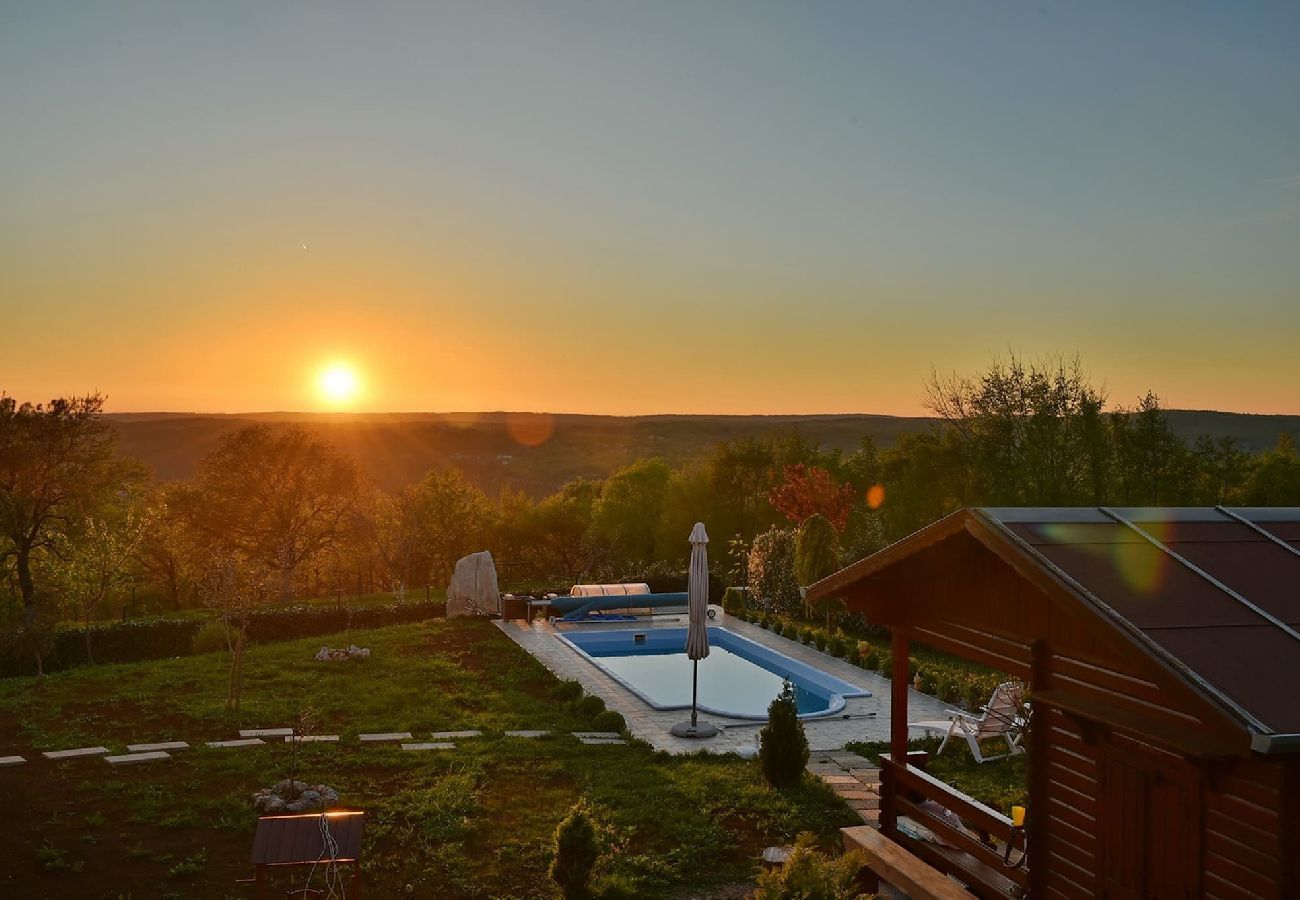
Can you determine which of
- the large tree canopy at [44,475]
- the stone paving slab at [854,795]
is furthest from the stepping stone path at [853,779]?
the large tree canopy at [44,475]

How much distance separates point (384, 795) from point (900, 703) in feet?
20.3

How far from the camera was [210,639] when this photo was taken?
73.4ft

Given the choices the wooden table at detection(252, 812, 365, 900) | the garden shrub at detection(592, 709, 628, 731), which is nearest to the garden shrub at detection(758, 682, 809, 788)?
the garden shrub at detection(592, 709, 628, 731)

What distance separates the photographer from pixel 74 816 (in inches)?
414

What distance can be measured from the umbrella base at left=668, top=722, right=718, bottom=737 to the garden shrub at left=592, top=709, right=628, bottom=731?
0.79m

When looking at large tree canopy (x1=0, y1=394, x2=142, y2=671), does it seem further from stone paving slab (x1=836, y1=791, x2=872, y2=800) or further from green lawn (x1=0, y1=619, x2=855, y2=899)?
stone paving slab (x1=836, y1=791, x2=872, y2=800)

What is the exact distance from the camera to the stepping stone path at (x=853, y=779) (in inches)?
452

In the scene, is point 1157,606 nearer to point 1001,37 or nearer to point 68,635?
point 1001,37

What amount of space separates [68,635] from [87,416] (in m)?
9.41

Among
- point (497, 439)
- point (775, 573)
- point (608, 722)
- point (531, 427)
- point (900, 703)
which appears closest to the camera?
point (900, 703)

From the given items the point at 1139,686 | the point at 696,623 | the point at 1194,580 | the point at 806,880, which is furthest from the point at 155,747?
the point at 1194,580

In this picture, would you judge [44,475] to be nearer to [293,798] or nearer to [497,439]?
[293,798]

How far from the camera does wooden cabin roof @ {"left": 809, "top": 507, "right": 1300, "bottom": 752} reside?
5.14m

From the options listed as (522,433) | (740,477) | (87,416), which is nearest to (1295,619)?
(87,416)
